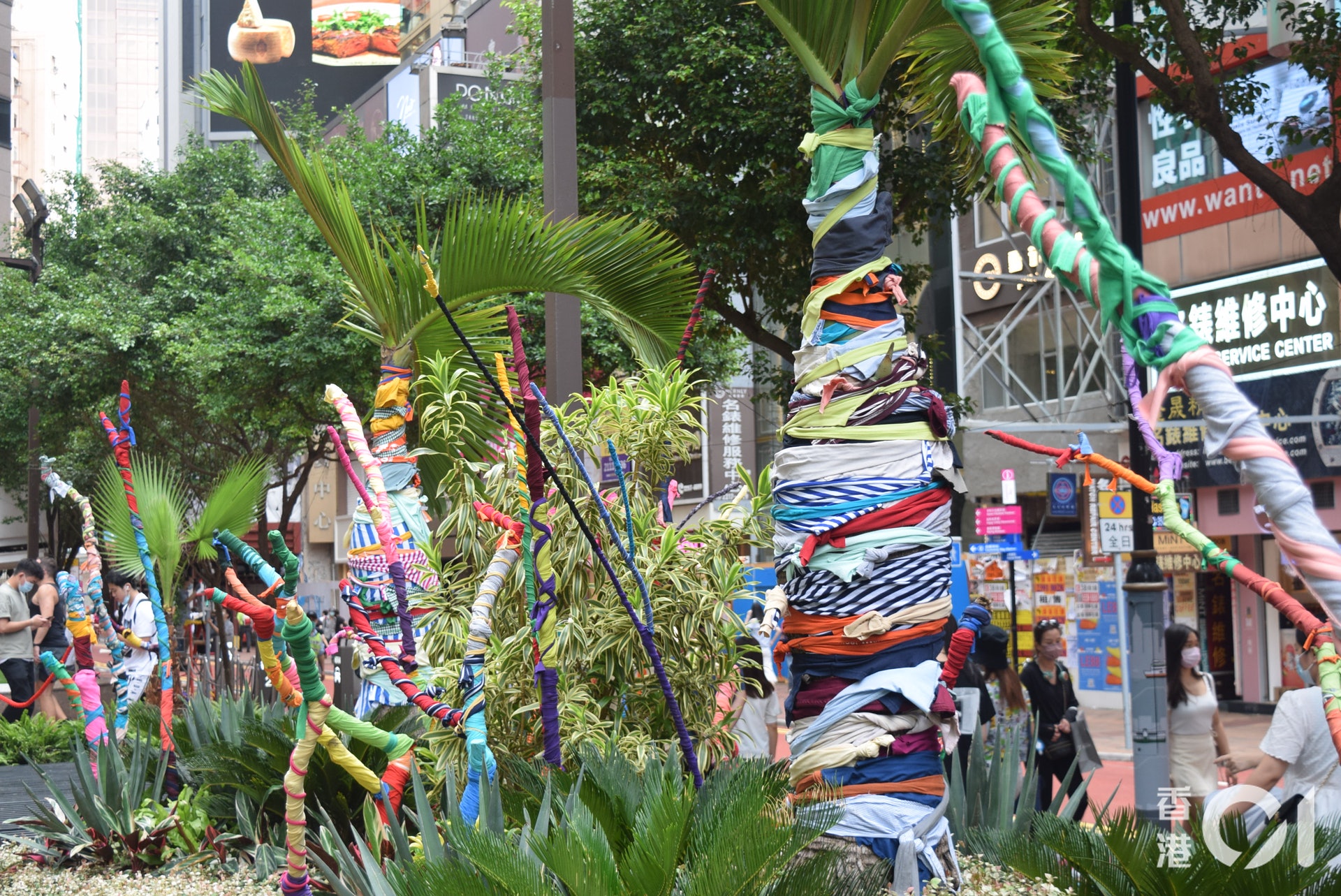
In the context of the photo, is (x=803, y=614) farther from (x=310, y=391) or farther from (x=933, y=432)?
(x=310, y=391)

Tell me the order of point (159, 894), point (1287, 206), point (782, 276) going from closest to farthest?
1. point (159, 894)
2. point (1287, 206)
3. point (782, 276)

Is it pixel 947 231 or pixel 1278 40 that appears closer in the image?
pixel 1278 40

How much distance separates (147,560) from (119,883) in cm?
138

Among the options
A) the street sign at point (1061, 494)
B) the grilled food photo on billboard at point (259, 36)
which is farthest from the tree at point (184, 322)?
the grilled food photo on billboard at point (259, 36)

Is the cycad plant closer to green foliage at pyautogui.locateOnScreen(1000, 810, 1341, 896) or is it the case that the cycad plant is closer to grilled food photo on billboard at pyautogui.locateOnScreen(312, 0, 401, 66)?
green foliage at pyautogui.locateOnScreen(1000, 810, 1341, 896)

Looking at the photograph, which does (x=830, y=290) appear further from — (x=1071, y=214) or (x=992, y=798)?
(x=992, y=798)

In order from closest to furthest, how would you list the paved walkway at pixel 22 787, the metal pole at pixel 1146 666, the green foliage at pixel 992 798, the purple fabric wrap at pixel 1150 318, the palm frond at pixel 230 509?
1. the purple fabric wrap at pixel 1150 318
2. the green foliage at pixel 992 798
3. the palm frond at pixel 230 509
4. the metal pole at pixel 1146 666
5. the paved walkway at pixel 22 787

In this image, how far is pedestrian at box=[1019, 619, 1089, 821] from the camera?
8.87 m

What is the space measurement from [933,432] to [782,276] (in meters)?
10.4

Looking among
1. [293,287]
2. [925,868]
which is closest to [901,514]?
[925,868]

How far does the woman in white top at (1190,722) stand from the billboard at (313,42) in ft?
174

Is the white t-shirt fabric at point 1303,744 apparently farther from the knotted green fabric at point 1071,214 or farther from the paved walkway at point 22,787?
the paved walkway at point 22,787

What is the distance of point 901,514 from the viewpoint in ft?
12.3

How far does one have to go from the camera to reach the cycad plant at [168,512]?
4.86 meters
